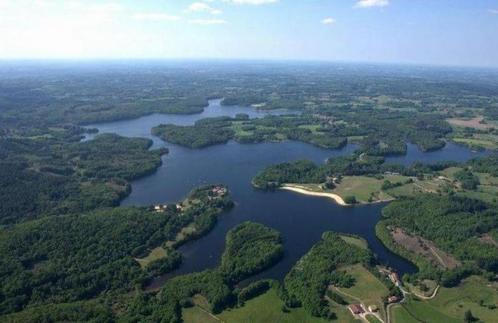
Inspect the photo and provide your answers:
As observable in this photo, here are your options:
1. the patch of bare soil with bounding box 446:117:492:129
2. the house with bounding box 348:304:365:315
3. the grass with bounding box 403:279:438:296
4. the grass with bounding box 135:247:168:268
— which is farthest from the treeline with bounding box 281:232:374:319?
the patch of bare soil with bounding box 446:117:492:129

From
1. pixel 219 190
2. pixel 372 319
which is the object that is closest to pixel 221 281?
pixel 372 319

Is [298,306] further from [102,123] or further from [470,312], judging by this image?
[102,123]

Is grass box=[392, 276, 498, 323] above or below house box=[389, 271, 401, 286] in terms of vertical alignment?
below

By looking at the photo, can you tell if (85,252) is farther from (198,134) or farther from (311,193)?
(198,134)

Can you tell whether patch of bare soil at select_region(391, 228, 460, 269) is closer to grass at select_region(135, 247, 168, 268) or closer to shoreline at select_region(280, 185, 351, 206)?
shoreline at select_region(280, 185, 351, 206)

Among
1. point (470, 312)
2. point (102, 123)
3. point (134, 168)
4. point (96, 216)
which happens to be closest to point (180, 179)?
point (134, 168)

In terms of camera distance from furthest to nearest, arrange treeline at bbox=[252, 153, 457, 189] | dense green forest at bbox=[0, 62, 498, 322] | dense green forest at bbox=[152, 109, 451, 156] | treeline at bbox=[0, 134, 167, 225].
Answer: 1. dense green forest at bbox=[152, 109, 451, 156]
2. treeline at bbox=[252, 153, 457, 189]
3. treeline at bbox=[0, 134, 167, 225]
4. dense green forest at bbox=[0, 62, 498, 322]
